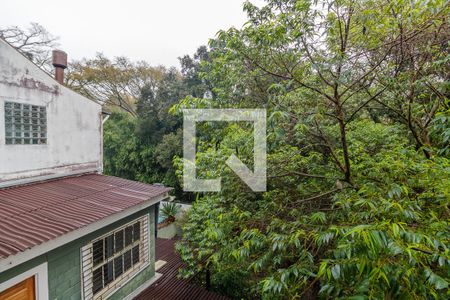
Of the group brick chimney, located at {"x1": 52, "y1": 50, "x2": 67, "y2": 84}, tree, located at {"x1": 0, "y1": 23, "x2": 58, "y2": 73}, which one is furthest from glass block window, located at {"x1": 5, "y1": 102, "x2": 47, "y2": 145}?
tree, located at {"x1": 0, "y1": 23, "x2": 58, "y2": 73}

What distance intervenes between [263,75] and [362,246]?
3.04 m

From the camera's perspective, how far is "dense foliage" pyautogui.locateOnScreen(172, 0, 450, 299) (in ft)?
7.65

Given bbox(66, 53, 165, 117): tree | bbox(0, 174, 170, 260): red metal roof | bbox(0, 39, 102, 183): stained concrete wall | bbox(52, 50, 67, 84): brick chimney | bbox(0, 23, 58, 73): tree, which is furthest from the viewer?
bbox(66, 53, 165, 117): tree

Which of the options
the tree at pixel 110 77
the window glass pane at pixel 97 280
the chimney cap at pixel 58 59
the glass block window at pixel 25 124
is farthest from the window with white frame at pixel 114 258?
the tree at pixel 110 77

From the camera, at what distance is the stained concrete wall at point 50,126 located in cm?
510

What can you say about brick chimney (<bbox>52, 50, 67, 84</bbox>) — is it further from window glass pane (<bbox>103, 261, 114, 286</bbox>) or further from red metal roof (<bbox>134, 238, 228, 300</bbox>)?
red metal roof (<bbox>134, 238, 228, 300</bbox>)

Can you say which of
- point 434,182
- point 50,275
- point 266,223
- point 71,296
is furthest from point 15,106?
point 434,182

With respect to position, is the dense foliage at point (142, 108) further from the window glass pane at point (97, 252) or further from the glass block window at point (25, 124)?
the window glass pane at point (97, 252)

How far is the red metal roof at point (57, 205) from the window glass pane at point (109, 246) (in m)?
0.73

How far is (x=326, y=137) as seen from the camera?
12.9 ft

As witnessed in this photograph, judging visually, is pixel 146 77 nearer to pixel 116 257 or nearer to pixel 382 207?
pixel 116 257

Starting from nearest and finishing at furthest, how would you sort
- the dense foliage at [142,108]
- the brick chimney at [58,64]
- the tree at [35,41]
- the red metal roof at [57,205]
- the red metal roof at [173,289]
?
the red metal roof at [57,205] → the red metal roof at [173,289] → the brick chimney at [58,64] → the tree at [35,41] → the dense foliage at [142,108]

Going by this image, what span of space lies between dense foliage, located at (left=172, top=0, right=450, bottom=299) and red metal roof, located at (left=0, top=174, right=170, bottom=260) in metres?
1.65

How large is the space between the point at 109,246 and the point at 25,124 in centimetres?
338
